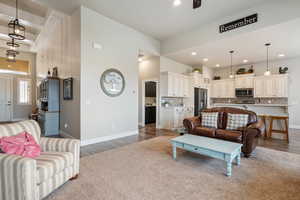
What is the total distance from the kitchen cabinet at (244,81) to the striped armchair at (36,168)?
7.76 meters

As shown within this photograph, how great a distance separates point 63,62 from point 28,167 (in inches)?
168

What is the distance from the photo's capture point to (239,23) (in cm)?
394

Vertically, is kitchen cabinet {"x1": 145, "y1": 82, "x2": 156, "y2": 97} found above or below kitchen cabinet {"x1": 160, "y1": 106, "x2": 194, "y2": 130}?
above

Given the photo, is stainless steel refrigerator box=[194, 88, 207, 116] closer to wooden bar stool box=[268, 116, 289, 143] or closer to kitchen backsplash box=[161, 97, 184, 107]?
kitchen backsplash box=[161, 97, 184, 107]

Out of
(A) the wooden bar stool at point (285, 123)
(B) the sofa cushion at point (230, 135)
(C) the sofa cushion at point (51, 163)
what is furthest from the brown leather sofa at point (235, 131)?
(C) the sofa cushion at point (51, 163)

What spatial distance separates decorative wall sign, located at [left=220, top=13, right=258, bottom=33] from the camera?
3709 millimetres

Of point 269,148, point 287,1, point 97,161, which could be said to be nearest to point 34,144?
point 97,161

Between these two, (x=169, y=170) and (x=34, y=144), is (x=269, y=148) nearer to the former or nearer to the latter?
(x=169, y=170)

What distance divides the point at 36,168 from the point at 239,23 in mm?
5268

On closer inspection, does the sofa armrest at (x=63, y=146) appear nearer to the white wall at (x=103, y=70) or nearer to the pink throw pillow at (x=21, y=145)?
the pink throw pillow at (x=21, y=145)

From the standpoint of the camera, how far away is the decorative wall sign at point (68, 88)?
4.16m

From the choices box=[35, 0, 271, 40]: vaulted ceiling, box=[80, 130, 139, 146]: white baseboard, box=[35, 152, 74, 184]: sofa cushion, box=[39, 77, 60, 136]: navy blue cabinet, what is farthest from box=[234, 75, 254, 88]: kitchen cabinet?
box=[39, 77, 60, 136]: navy blue cabinet

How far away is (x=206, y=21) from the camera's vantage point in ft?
14.5

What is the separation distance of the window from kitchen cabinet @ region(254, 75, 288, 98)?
39.5 feet
